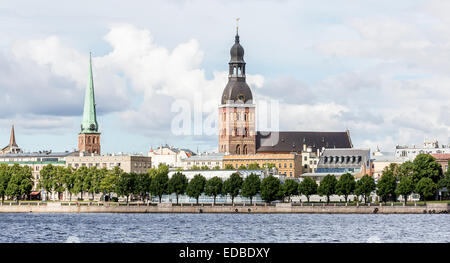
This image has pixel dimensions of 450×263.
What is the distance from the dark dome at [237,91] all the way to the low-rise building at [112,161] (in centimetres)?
1957

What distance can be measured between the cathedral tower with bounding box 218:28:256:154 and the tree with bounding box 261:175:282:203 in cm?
5900

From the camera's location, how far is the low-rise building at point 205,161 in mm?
192750

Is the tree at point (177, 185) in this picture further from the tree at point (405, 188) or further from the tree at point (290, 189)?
the tree at point (405, 188)

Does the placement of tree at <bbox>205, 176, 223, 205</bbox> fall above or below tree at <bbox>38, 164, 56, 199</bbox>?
below

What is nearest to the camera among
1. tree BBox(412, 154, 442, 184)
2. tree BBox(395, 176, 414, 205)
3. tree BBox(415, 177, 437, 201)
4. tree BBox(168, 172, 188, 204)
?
tree BBox(395, 176, 414, 205)

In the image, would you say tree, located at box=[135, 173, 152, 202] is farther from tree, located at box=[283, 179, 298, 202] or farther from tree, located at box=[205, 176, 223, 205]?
tree, located at box=[283, 179, 298, 202]

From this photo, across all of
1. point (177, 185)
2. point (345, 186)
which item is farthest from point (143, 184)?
point (345, 186)

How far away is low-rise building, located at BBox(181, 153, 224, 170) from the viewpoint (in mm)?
192750

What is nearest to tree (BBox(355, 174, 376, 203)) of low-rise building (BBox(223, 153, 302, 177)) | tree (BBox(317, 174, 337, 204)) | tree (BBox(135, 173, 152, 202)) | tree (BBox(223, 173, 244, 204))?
tree (BBox(317, 174, 337, 204))

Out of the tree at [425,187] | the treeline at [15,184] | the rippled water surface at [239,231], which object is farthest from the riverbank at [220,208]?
the rippled water surface at [239,231]

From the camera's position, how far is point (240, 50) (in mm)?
187375

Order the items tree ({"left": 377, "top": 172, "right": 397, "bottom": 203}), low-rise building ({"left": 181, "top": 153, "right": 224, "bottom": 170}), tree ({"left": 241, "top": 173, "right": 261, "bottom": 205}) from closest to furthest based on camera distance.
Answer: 1. tree ({"left": 377, "top": 172, "right": 397, "bottom": 203})
2. tree ({"left": 241, "top": 173, "right": 261, "bottom": 205})
3. low-rise building ({"left": 181, "top": 153, "right": 224, "bottom": 170})
